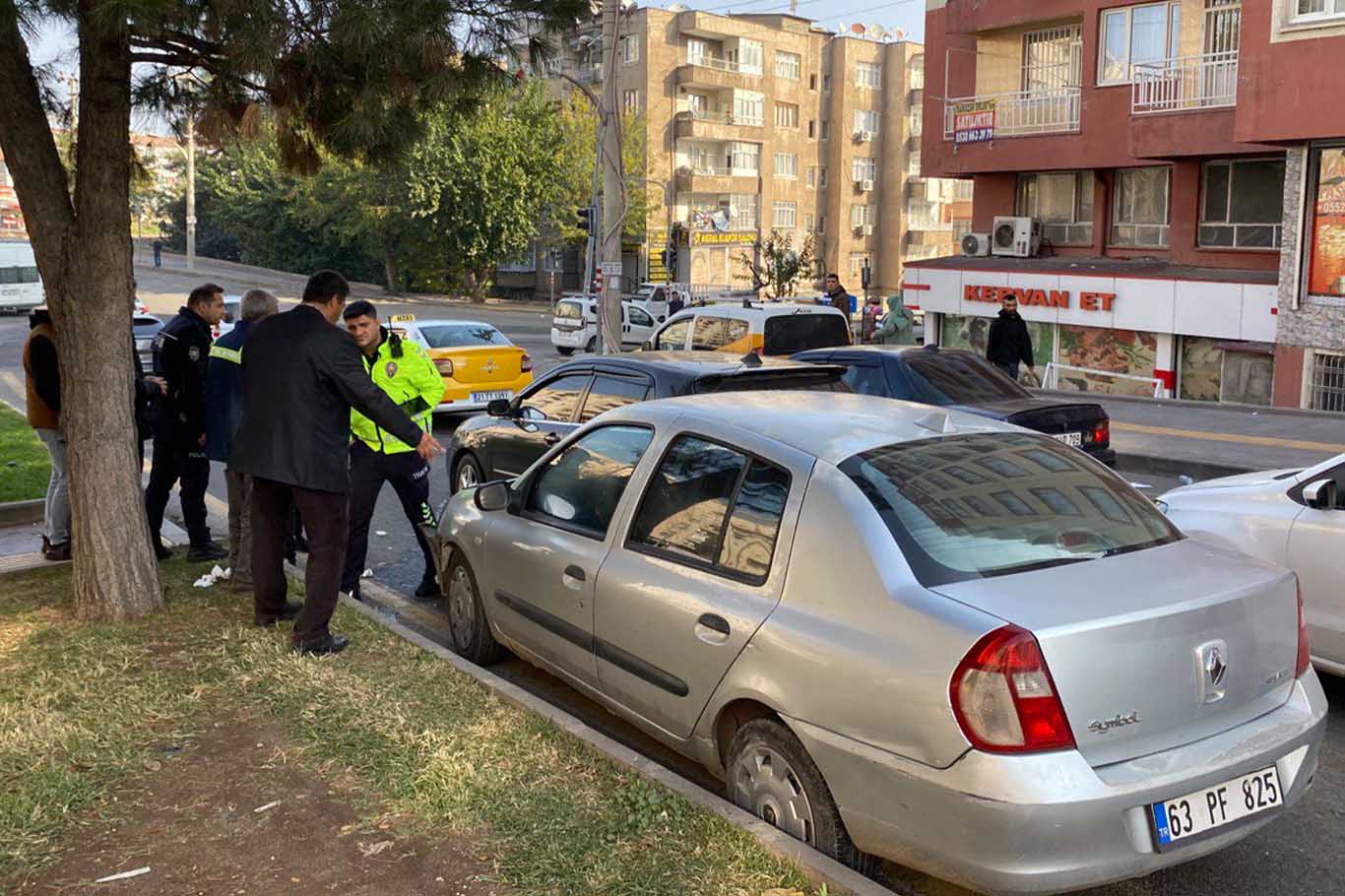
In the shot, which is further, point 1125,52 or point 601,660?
point 1125,52

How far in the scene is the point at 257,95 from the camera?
22.4ft

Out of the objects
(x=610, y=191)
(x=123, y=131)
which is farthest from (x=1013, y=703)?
(x=610, y=191)

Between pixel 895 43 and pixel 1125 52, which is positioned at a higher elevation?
pixel 895 43

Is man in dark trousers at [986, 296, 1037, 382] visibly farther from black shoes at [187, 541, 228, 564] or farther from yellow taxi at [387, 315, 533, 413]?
black shoes at [187, 541, 228, 564]

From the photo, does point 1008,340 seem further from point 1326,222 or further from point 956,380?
→ point 1326,222

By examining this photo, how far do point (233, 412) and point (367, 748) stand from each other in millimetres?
3520

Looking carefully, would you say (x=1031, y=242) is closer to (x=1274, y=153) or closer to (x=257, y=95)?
(x=1274, y=153)

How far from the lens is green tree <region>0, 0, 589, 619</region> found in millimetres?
5973

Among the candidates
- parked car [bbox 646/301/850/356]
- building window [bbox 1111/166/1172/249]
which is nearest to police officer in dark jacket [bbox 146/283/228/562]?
parked car [bbox 646/301/850/356]

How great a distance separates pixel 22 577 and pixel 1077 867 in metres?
6.73

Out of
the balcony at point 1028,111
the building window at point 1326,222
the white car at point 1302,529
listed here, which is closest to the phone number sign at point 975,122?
the balcony at point 1028,111

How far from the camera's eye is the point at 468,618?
6.36 meters

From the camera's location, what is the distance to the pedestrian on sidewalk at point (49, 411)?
772cm

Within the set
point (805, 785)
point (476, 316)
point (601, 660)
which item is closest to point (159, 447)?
point (601, 660)
